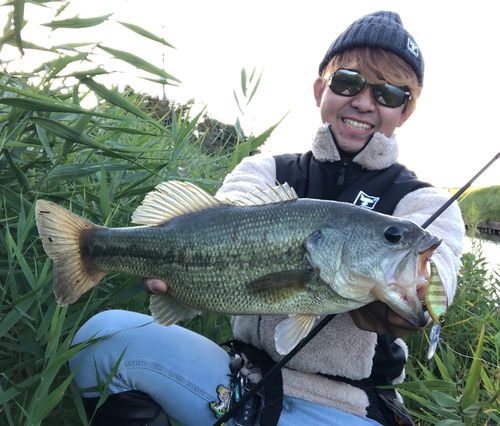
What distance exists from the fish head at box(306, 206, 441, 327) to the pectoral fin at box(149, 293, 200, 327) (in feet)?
2.03

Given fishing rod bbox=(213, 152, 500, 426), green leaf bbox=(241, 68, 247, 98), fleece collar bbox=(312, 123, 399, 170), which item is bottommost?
fishing rod bbox=(213, 152, 500, 426)

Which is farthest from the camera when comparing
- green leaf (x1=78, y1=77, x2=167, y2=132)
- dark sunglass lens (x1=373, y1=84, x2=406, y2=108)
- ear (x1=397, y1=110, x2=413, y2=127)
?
ear (x1=397, y1=110, x2=413, y2=127)

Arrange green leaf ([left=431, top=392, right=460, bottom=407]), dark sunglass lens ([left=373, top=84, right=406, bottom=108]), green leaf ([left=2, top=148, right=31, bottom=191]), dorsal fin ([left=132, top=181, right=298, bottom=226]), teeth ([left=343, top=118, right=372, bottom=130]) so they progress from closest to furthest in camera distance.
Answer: green leaf ([left=431, top=392, right=460, bottom=407])
dorsal fin ([left=132, top=181, right=298, bottom=226])
green leaf ([left=2, top=148, right=31, bottom=191])
dark sunglass lens ([left=373, top=84, right=406, bottom=108])
teeth ([left=343, top=118, right=372, bottom=130])

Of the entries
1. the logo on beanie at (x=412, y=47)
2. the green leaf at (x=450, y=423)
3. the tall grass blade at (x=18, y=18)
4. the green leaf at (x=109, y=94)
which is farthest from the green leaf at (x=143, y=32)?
the green leaf at (x=450, y=423)

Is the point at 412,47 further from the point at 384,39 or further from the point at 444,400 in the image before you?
the point at 444,400

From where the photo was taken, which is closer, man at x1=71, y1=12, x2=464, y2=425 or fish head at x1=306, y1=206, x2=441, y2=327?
fish head at x1=306, y1=206, x2=441, y2=327

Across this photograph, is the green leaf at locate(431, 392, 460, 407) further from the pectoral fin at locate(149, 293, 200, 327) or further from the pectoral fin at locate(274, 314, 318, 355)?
the pectoral fin at locate(149, 293, 200, 327)

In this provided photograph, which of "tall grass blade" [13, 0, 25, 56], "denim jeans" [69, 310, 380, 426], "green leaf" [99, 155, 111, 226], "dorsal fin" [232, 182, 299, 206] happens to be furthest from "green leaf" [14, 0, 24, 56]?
"denim jeans" [69, 310, 380, 426]

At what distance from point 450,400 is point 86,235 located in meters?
1.71

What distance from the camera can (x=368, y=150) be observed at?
2361mm

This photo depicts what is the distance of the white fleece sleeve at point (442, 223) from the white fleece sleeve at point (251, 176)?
0.77 m

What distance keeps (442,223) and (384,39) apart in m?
1.19

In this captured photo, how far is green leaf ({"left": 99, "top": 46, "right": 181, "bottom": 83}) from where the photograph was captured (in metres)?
2.17

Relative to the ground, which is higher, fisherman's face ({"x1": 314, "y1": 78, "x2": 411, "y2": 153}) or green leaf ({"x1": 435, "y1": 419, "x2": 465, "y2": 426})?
fisherman's face ({"x1": 314, "y1": 78, "x2": 411, "y2": 153})
